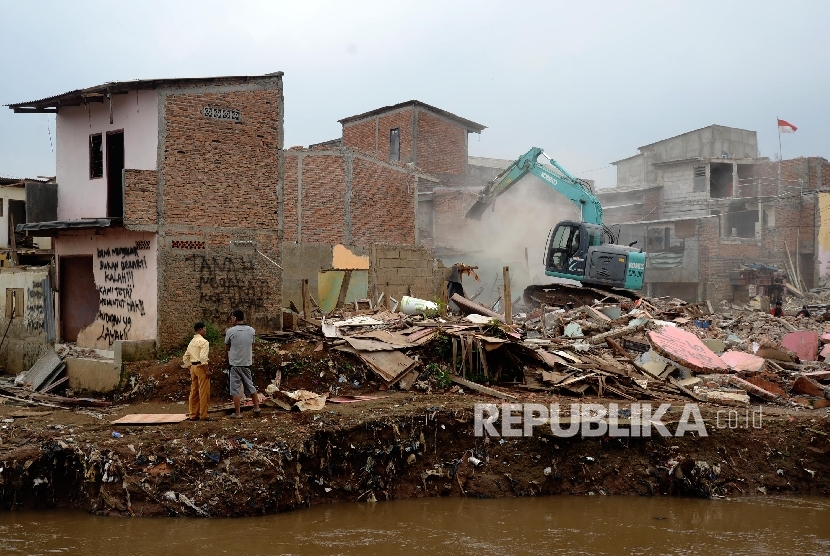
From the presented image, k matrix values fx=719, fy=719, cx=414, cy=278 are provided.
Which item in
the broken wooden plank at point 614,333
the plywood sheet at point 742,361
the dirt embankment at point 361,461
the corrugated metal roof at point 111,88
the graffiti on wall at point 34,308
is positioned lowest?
the dirt embankment at point 361,461

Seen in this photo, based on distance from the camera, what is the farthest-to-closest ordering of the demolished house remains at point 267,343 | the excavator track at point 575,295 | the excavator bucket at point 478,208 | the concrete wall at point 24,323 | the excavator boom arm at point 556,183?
1. the excavator bucket at point 478,208
2. the excavator boom arm at point 556,183
3. the excavator track at point 575,295
4. the concrete wall at point 24,323
5. the demolished house remains at point 267,343

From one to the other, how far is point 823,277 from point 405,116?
22238 mm

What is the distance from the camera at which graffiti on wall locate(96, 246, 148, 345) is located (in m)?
14.4

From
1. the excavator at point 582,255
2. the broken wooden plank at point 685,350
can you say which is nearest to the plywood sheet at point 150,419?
the broken wooden plank at point 685,350

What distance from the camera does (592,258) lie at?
21516mm

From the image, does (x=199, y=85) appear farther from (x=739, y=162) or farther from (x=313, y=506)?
(x=739, y=162)

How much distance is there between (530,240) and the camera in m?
32.0

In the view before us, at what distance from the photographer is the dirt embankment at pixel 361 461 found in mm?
9039

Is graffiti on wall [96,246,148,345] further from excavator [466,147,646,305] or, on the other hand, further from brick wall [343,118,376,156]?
brick wall [343,118,376,156]

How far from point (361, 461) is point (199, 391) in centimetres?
267

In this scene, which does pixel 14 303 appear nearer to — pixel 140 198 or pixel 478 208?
pixel 140 198

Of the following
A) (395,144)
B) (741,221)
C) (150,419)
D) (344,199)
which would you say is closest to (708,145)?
(741,221)

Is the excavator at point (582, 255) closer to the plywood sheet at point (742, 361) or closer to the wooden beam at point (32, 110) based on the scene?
the plywood sheet at point (742, 361)

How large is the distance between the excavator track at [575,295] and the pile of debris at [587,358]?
4.55 metres
